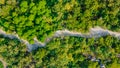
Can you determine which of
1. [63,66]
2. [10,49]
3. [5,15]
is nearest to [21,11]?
[5,15]

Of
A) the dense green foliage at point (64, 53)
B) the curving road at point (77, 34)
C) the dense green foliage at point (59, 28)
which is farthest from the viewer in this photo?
the curving road at point (77, 34)

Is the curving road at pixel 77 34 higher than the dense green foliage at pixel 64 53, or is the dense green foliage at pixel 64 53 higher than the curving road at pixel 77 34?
the curving road at pixel 77 34

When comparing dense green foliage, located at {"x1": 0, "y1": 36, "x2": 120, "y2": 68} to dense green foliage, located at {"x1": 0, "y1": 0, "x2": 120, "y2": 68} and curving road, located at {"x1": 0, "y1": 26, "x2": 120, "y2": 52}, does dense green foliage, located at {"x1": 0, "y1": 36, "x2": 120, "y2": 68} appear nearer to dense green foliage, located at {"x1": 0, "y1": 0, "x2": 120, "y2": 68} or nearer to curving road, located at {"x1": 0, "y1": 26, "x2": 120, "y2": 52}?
dense green foliage, located at {"x1": 0, "y1": 0, "x2": 120, "y2": 68}

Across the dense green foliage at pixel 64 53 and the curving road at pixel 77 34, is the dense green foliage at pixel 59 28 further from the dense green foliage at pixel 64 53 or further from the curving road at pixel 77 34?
the curving road at pixel 77 34

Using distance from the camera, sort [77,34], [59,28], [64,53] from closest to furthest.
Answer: [59,28], [64,53], [77,34]

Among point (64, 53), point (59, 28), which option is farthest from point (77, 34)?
point (64, 53)

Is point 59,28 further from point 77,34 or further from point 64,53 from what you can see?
point 64,53

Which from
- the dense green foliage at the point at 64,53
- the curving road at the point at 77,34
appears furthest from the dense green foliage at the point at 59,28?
the curving road at the point at 77,34

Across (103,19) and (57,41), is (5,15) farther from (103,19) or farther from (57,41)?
(103,19)
